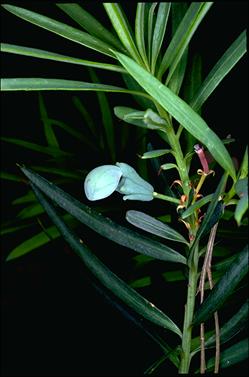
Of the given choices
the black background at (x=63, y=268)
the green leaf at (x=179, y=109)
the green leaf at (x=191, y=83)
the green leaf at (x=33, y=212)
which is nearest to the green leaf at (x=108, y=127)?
the black background at (x=63, y=268)

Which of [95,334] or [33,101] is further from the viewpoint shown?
[33,101]

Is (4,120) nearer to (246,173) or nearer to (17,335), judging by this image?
(17,335)

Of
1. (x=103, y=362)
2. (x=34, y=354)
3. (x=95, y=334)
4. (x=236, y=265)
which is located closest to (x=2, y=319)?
(x=34, y=354)

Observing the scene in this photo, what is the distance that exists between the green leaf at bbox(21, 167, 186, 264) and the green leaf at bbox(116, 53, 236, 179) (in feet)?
0.49

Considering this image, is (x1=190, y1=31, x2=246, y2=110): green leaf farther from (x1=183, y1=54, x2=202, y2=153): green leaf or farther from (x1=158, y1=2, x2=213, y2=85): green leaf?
(x1=183, y1=54, x2=202, y2=153): green leaf

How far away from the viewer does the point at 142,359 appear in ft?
3.72

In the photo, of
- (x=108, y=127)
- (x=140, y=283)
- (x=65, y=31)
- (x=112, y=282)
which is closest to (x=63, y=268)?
(x=108, y=127)

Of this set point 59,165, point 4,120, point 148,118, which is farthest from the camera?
point 4,120

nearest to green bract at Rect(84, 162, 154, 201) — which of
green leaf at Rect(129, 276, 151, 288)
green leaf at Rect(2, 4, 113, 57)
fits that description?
green leaf at Rect(2, 4, 113, 57)

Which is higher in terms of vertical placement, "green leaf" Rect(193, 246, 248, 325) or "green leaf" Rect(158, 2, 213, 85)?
"green leaf" Rect(158, 2, 213, 85)

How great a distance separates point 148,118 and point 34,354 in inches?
43.0

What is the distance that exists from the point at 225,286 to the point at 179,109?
19 cm

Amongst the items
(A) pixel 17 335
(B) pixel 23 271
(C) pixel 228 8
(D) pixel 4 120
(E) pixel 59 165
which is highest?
(D) pixel 4 120

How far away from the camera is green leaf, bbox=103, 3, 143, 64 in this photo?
21.9 inches
